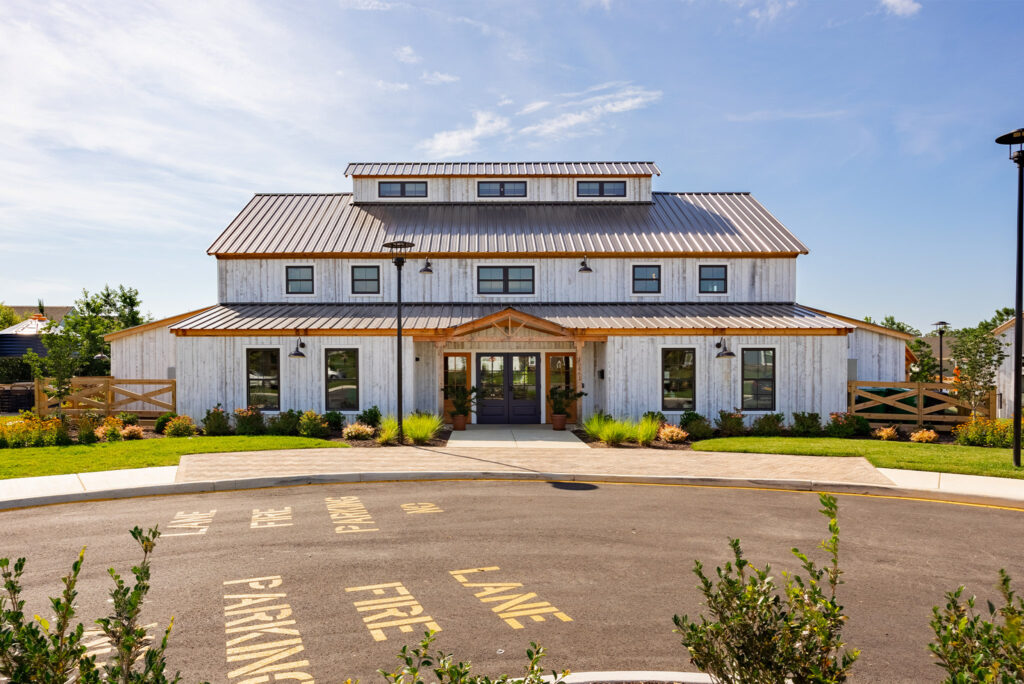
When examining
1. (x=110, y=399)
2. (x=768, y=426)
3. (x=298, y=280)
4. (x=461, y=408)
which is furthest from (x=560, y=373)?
(x=110, y=399)

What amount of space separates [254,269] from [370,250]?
14.4 ft

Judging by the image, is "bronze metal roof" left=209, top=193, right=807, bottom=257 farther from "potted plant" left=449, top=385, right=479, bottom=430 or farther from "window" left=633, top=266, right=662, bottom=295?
"potted plant" left=449, top=385, right=479, bottom=430

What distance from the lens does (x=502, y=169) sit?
25281 millimetres

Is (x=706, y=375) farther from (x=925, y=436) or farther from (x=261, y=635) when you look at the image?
(x=261, y=635)

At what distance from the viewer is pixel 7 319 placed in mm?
53875

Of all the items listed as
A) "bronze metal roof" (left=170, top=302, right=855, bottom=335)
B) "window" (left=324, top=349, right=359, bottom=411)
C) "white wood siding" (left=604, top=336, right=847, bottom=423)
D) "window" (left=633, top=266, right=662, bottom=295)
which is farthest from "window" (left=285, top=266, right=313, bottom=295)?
"window" (left=633, top=266, right=662, bottom=295)

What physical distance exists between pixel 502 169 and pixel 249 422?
560 inches

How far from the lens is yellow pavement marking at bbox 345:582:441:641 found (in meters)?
5.61

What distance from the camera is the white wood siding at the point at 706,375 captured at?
1902 cm

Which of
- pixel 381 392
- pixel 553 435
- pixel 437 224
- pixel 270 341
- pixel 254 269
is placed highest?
pixel 437 224

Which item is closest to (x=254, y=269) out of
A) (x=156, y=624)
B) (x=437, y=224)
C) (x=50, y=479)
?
(x=437, y=224)

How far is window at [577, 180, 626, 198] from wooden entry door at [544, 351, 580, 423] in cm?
818

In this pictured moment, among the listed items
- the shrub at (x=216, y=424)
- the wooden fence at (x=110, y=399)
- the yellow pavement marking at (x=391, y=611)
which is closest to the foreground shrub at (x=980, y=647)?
the yellow pavement marking at (x=391, y=611)

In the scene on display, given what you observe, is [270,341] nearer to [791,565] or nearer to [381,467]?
[381,467]
